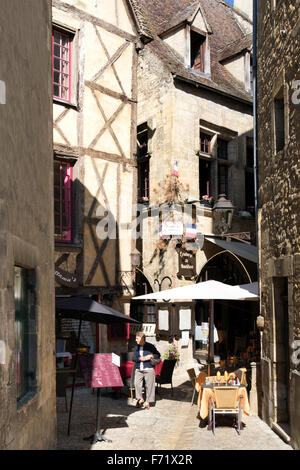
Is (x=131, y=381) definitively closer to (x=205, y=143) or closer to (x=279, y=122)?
(x=279, y=122)

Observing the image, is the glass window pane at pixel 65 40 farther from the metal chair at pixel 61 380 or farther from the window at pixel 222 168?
the metal chair at pixel 61 380

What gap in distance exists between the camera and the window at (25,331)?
15.0 feet

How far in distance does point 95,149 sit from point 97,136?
278 millimetres

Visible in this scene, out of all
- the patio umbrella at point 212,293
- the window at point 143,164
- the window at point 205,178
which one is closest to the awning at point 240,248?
the window at point 205,178

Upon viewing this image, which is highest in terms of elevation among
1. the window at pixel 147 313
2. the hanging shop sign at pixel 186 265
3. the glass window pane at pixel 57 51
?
the glass window pane at pixel 57 51

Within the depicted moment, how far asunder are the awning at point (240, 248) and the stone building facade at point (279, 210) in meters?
4.10

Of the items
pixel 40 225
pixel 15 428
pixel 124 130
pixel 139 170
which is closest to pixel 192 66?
pixel 139 170

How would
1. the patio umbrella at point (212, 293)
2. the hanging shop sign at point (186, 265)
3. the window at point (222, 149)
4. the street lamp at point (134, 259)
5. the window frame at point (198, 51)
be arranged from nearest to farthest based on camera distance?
the patio umbrella at point (212, 293) → the street lamp at point (134, 259) → the hanging shop sign at point (186, 265) → the window frame at point (198, 51) → the window at point (222, 149)

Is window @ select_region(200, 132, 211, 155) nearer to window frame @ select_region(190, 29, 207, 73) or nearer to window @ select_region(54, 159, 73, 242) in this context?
window frame @ select_region(190, 29, 207, 73)

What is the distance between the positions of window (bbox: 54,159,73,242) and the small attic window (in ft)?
19.8

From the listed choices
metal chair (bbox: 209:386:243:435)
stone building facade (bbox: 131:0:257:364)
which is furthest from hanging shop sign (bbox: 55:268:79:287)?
metal chair (bbox: 209:386:243:435)

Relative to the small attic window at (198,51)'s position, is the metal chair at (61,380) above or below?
below

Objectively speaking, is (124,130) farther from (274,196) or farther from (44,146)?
(44,146)

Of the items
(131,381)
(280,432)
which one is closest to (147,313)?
(131,381)
